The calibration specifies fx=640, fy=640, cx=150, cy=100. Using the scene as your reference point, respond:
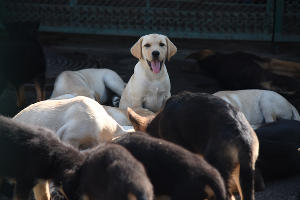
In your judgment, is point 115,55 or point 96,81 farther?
point 115,55

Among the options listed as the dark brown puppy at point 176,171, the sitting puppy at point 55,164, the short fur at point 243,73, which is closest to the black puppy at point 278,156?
the dark brown puppy at point 176,171

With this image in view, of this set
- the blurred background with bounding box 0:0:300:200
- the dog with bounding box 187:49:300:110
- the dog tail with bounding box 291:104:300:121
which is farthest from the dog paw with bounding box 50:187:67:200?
the blurred background with bounding box 0:0:300:200

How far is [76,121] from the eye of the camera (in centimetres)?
635

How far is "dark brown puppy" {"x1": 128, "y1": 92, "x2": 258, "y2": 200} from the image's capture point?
498cm

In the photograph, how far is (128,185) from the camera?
420 cm

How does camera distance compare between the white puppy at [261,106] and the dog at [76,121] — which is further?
the white puppy at [261,106]

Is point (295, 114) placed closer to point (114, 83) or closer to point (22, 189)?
point (114, 83)

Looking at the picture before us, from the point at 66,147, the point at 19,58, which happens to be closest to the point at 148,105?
the point at 19,58

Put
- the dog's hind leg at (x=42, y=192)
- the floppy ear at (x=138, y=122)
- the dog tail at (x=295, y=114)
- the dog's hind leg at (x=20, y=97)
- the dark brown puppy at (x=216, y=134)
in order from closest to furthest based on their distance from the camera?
the dark brown puppy at (x=216, y=134) → the dog's hind leg at (x=42, y=192) → the floppy ear at (x=138, y=122) → the dog tail at (x=295, y=114) → the dog's hind leg at (x=20, y=97)

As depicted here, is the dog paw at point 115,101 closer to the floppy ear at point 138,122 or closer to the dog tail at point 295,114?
the dog tail at point 295,114

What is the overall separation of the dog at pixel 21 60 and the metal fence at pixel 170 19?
286 cm

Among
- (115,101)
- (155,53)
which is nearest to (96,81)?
(115,101)

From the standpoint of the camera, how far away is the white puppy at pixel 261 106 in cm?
792

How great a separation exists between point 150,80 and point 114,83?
3.25 ft
